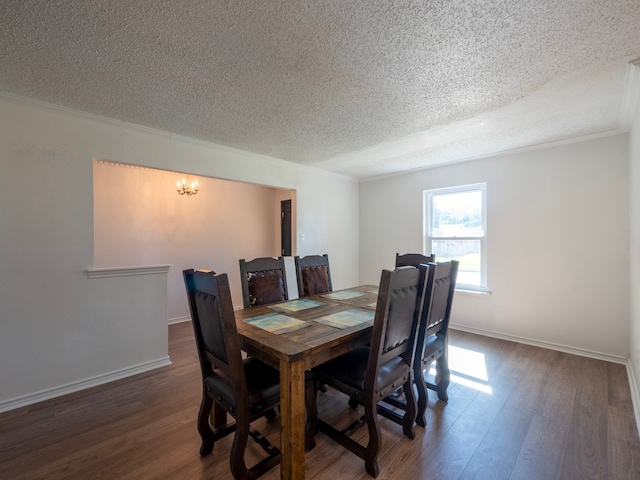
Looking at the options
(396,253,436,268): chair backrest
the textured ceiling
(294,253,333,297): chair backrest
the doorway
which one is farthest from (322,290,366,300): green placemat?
the doorway

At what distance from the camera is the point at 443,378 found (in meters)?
2.15

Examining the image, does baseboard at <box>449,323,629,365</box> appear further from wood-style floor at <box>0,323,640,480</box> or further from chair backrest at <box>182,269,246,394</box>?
chair backrest at <box>182,269,246,394</box>

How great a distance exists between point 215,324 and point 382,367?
0.98 meters

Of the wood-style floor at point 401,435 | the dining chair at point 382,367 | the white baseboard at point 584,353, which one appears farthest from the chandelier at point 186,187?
the white baseboard at point 584,353

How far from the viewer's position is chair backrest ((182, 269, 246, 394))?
131 centimetres

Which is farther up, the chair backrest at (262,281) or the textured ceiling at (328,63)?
the textured ceiling at (328,63)

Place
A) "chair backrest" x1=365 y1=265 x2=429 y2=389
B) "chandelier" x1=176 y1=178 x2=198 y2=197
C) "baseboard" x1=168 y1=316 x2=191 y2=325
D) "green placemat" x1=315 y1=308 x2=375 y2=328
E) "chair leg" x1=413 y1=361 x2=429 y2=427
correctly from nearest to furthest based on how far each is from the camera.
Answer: "chair backrest" x1=365 y1=265 x2=429 y2=389 → "green placemat" x1=315 y1=308 x2=375 y2=328 → "chair leg" x1=413 y1=361 x2=429 y2=427 → "chandelier" x1=176 y1=178 x2=198 y2=197 → "baseboard" x1=168 y1=316 x2=191 y2=325

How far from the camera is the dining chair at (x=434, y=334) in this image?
71.2 inches

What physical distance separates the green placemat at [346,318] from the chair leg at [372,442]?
0.43 metres

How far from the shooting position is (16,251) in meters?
2.09

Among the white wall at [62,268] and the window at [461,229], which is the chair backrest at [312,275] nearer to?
the white wall at [62,268]

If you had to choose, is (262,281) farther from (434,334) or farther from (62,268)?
(62,268)

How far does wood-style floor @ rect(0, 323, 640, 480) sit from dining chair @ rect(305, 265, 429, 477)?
0.34 ft

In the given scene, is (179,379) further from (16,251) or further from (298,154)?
(298,154)
